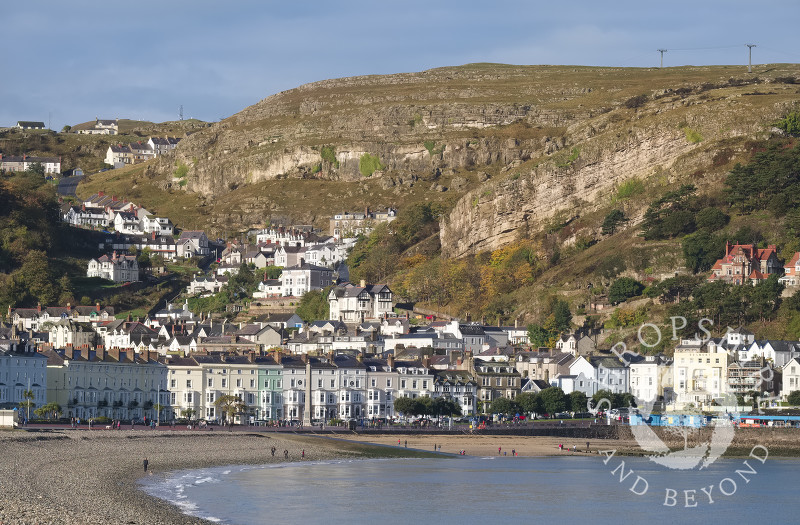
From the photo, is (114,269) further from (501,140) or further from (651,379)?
(651,379)

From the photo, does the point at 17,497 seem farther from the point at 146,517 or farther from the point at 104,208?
the point at 104,208

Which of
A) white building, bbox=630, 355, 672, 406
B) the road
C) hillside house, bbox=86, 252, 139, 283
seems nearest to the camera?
white building, bbox=630, 355, 672, 406

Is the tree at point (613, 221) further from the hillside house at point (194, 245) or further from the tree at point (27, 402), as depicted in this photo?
the tree at point (27, 402)

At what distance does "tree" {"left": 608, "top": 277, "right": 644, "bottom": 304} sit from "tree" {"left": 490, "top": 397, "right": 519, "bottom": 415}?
19945 millimetres

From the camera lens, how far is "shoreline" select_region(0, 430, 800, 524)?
45250mm

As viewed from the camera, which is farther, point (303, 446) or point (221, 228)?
point (221, 228)

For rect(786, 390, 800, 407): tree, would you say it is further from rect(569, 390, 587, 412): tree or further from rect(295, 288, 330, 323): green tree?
rect(295, 288, 330, 323): green tree

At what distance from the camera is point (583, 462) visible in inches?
3019

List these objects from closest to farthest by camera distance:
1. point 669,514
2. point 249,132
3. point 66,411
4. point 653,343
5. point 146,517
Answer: point 146,517
point 669,514
point 66,411
point 653,343
point 249,132

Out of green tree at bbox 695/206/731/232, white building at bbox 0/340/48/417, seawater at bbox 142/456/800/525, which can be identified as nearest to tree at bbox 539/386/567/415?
seawater at bbox 142/456/800/525

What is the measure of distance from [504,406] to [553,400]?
3708 mm

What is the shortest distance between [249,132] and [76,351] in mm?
103316

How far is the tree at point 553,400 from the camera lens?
9762 centimetres

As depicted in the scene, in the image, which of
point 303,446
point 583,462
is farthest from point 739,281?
point 303,446
